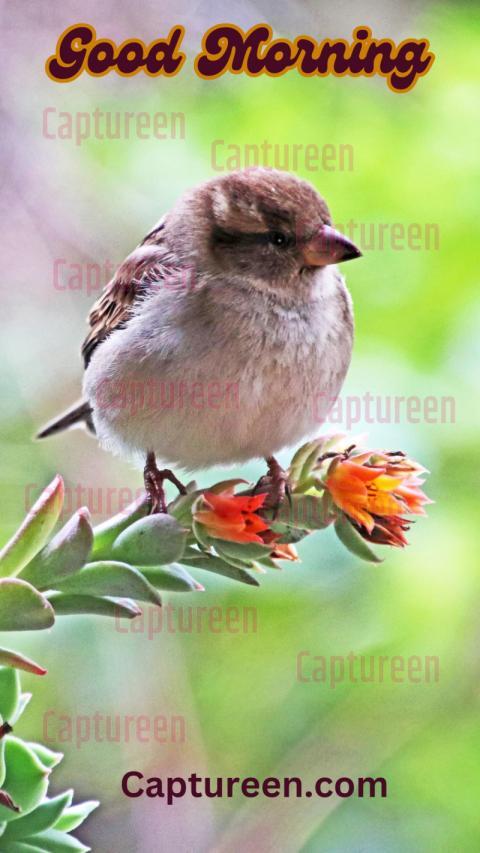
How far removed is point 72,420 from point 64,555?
21.2 inches

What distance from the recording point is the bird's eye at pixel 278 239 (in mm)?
952

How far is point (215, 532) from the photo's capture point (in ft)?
2.14

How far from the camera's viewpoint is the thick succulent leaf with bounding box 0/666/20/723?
0.65 meters

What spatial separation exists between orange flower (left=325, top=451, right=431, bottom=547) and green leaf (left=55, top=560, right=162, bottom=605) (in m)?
0.14

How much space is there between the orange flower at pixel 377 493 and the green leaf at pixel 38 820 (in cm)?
26

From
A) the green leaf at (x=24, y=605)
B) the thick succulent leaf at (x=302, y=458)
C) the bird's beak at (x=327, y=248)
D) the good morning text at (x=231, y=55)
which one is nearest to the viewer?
the green leaf at (x=24, y=605)

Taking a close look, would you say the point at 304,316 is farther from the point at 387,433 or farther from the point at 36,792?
the point at 36,792

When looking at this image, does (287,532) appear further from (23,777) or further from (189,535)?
(23,777)

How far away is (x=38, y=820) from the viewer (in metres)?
0.65

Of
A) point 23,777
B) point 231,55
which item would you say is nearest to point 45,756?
point 23,777

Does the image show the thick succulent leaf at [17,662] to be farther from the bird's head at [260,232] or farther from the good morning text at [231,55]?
the good morning text at [231,55]

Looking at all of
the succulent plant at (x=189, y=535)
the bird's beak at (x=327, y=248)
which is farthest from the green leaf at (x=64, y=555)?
the bird's beak at (x=327, y=248)

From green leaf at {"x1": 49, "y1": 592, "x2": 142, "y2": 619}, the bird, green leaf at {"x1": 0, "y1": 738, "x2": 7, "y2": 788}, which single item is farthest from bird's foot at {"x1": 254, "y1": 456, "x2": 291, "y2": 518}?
green leaf at {"x1": 0, "y1": 738, "x2": 7, "y2": 788}

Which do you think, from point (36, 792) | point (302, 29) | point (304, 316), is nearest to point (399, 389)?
point (304, 316)
